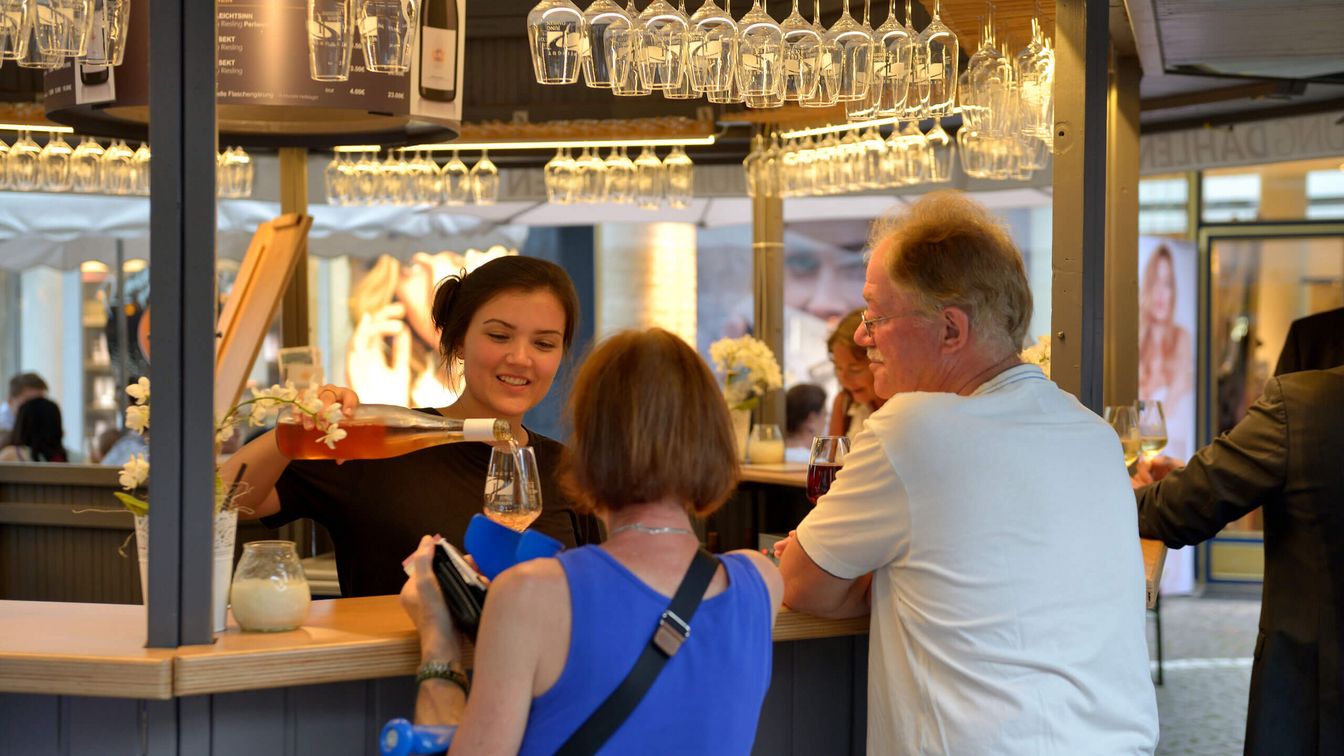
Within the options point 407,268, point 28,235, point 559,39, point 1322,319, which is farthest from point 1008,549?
point 28,235

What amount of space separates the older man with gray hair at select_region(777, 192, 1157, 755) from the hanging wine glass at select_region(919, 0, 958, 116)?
3.83 ft

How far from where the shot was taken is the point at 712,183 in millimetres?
10734

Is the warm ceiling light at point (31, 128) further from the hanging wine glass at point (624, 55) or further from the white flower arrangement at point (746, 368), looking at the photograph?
the hanging wine glass at point (624, 55)

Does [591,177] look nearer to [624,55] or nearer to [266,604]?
[624,55]

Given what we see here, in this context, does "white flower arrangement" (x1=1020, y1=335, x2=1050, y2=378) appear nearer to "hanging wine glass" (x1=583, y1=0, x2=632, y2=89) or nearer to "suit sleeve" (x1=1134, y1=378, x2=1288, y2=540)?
"suit sleeve" (x1=1134, y1=378, x2=1288, y2=540)

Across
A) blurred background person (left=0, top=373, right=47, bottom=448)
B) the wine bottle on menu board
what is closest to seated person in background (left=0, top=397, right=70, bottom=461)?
blurred background person (left=0, top=373, right=47, bottom=448)

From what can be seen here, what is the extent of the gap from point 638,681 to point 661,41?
5.63ft

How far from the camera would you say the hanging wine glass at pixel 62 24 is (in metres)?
2.79

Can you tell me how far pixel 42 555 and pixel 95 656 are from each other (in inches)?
177

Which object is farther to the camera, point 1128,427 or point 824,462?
point 1128,427

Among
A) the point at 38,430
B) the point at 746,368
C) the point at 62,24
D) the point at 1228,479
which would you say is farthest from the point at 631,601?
the point at 38,430

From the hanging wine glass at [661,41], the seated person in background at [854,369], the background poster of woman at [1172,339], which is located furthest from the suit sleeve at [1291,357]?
the background poster of woman at [1172,339]

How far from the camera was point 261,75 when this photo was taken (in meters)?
3.83

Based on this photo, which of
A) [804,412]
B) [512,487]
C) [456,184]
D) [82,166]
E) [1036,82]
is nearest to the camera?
[512,487]
